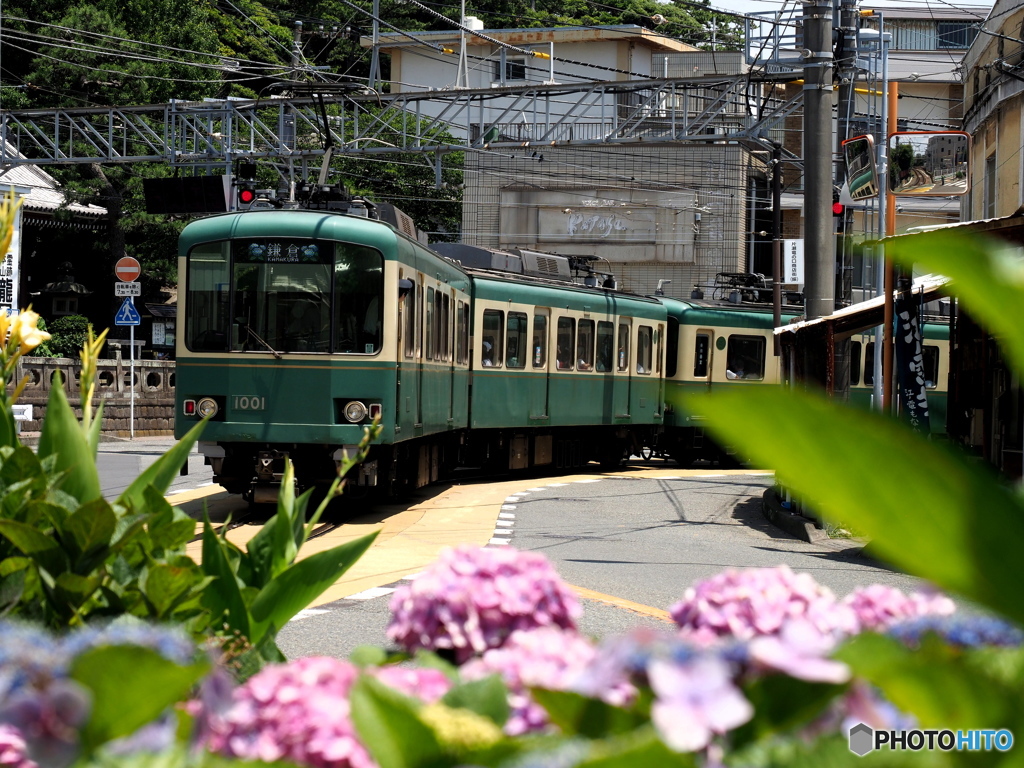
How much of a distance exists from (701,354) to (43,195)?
67.7 ft

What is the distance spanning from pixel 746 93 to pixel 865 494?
68.3 ft

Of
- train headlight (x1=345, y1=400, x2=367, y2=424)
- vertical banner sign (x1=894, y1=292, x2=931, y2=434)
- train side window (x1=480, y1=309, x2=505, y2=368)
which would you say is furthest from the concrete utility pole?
train headlight (x1=345, y1=400, x2=367, y2=424)

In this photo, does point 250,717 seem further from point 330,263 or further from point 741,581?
point 330,263

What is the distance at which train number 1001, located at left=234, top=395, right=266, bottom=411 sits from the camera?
13312 mm

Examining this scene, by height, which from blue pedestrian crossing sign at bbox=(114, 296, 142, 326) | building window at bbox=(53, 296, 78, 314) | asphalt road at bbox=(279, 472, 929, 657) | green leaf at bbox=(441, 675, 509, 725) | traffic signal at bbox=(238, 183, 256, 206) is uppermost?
traffic signal at bbox=(238, 183, 256, 206)

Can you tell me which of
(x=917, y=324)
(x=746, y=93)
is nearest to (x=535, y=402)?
(x=746, y=93)

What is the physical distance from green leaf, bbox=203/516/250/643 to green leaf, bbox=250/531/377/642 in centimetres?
3

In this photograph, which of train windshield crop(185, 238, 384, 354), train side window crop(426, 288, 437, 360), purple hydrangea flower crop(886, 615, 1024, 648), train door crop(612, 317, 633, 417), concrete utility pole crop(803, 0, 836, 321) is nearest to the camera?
purple hydrangea flower crop(886, 615, 1024, 648)

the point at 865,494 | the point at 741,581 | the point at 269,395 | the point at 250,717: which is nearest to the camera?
the point at 865,494

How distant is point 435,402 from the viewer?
15.8 metres

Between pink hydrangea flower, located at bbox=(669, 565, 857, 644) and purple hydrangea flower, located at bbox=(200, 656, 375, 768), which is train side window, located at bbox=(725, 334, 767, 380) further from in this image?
purple hydrangea flower, located at bbox=(200, 656, 375, 768)

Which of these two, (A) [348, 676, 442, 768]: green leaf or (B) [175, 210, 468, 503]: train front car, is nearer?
(A) [348, 676, 442, 768]: green leaf

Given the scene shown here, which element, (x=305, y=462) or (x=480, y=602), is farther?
(x=305, y=462)

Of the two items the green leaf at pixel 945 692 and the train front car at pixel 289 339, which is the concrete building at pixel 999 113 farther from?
the green leaf at pixel 945 692
